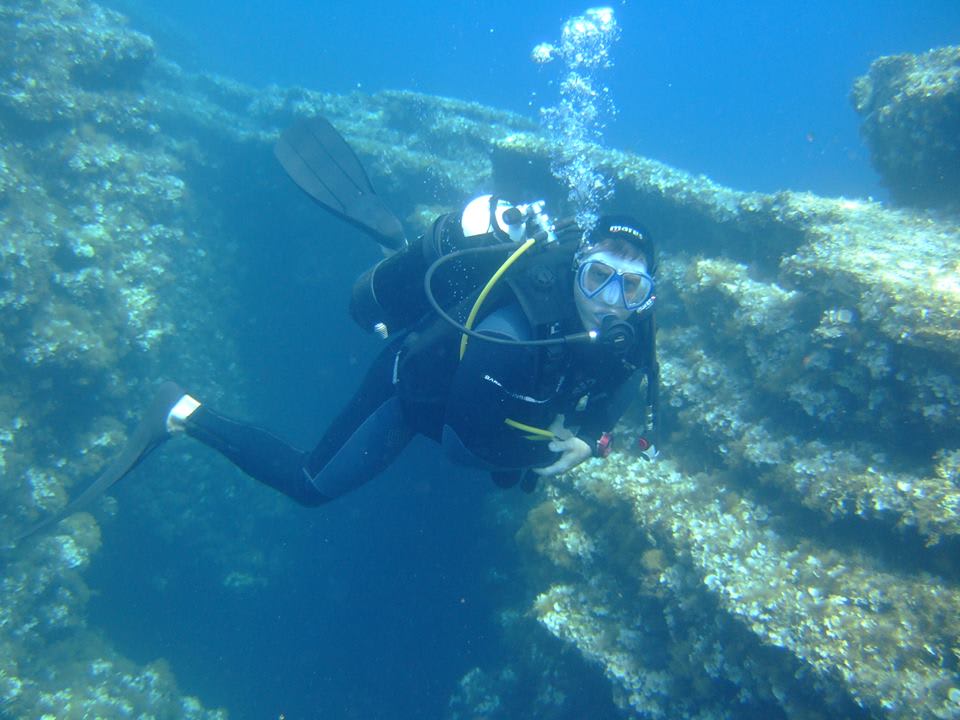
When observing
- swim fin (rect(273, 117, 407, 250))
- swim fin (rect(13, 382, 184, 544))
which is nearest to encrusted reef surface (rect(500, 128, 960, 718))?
swim fin (rect(273, 117, 407, 250))

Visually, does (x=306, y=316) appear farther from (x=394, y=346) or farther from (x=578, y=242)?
(x=578, y=242)

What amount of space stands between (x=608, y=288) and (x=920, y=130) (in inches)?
242

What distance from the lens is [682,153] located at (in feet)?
165

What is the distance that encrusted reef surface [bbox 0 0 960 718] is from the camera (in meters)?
3.86

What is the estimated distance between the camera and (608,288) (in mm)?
3066

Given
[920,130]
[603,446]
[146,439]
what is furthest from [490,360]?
[920,130]

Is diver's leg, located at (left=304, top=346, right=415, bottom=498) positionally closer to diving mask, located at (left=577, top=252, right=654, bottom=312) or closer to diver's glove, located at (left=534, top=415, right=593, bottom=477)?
diver's glove, located at (left=534, top=415, right=593, bottom=477)

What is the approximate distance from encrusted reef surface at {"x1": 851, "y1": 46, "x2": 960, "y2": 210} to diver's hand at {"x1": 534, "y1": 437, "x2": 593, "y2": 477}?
6.08 meters

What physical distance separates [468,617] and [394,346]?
4320 millimetres

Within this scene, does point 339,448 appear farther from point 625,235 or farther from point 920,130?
point 920,130

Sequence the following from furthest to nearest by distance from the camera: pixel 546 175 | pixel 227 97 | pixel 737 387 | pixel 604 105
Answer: pixel 604 105, pixel 227 97, pixel 546 175, pixel 737 387

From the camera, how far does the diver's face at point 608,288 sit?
10.1ft

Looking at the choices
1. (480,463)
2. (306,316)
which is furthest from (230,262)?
(480,463)

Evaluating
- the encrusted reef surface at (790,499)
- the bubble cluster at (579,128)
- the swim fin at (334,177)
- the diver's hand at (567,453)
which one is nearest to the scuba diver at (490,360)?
the diver's hand at (567,453)
